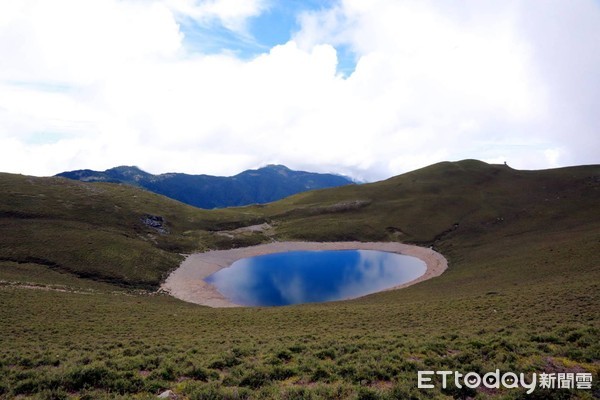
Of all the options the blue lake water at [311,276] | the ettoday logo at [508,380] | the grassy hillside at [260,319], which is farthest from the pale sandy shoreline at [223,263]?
the ettoday logo at [508,380]

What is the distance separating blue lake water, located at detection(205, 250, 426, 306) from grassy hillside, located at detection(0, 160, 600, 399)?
1308 cm

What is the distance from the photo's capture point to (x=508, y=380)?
13.2 m

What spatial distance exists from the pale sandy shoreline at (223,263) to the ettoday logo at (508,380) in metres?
51.0

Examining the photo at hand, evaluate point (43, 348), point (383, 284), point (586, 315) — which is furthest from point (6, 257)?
point (586, 315)

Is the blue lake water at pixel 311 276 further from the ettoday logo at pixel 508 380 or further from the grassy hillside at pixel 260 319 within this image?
the ettoday logo at pixel 508 380

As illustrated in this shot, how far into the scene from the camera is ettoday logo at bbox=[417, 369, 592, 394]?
40.5ft

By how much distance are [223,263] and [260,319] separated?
63.7 m

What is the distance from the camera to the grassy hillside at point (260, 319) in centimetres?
1393

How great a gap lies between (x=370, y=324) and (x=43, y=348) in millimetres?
→ 25686

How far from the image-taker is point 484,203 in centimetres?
12519

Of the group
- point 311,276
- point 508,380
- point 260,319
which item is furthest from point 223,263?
point 508,380

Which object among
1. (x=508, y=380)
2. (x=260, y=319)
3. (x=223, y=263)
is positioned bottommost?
(x=223, y=263)

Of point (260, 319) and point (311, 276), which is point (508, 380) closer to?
point (260, 319)

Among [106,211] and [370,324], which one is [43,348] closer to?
[370,324]
